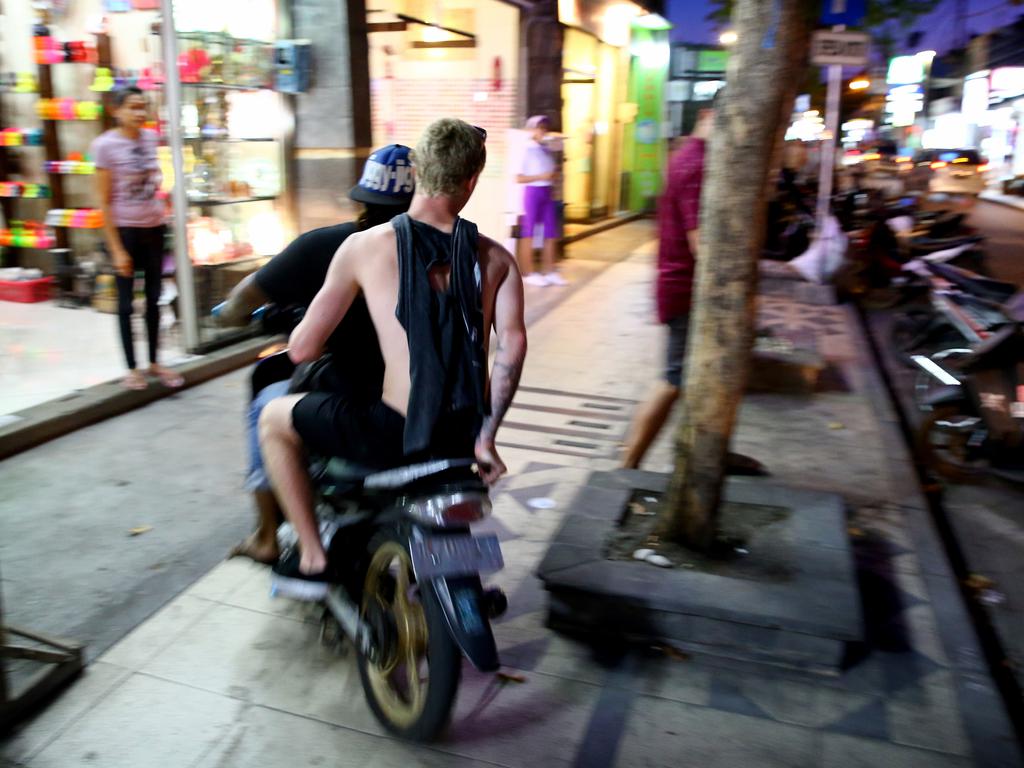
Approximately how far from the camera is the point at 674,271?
16.4 feet

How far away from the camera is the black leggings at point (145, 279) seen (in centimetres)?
589

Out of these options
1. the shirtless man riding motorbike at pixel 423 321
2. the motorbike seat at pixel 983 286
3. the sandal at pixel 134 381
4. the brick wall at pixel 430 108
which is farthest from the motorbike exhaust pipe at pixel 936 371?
the brick wall at pixel 430 108

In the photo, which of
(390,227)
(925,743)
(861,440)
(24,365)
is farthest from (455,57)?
(925,743)

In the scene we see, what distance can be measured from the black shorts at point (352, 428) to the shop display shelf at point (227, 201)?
185 inches

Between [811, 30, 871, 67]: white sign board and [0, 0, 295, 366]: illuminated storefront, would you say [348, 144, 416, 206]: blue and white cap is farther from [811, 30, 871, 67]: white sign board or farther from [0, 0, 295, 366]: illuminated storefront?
[811, 30, 871, 67]: white sign board

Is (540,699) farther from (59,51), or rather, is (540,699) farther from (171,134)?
(59,51)

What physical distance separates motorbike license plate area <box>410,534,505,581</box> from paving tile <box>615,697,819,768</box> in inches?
32.2

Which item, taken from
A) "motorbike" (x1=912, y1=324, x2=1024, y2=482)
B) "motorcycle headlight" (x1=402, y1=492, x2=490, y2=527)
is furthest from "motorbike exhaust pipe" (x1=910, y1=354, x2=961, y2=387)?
"motorcycle headlight" (x1=402, y1=492, x2=490, y2=527)

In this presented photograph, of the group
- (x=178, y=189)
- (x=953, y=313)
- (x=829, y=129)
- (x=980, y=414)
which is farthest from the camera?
(x=829, y=129)

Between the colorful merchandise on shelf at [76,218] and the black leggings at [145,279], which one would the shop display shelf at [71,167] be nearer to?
the colorful merchandise on shelf at [76,218]

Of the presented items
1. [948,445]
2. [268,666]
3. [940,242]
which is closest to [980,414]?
[948,445]

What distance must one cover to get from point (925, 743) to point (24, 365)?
6.29 m

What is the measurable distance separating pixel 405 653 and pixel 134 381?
4027mm

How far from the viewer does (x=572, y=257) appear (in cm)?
1402
